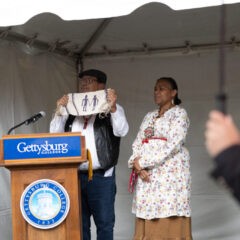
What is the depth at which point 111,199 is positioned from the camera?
11.8ft

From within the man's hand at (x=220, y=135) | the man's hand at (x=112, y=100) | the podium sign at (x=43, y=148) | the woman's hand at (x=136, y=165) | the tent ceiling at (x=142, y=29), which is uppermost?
the tent ceiling at (x=142, y=29)

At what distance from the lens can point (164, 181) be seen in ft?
12.0

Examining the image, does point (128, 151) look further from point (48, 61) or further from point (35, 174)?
point (35, 174)

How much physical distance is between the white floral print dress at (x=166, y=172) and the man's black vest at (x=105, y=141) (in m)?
0.23

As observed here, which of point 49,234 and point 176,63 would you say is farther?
point 176,63

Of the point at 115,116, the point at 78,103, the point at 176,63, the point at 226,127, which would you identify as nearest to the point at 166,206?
the point at 115,116

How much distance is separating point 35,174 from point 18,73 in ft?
4.95

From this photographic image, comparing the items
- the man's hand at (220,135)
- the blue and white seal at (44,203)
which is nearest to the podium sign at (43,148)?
the blue and white seal at (44,203)

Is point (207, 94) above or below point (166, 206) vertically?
above

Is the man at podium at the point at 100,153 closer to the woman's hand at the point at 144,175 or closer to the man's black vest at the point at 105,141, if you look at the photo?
the man's black vest at the point at 105,141

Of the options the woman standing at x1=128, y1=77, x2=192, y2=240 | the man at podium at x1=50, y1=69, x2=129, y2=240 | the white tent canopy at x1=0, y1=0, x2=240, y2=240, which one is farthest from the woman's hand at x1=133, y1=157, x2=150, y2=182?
the white tent canopy at x1=0, y1=0, x2=240, y2=240

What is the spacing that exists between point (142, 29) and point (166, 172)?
67.7 inches

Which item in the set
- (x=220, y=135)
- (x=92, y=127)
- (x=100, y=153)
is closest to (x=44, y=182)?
(x=100, y=153)

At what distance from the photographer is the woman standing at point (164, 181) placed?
3.63m
